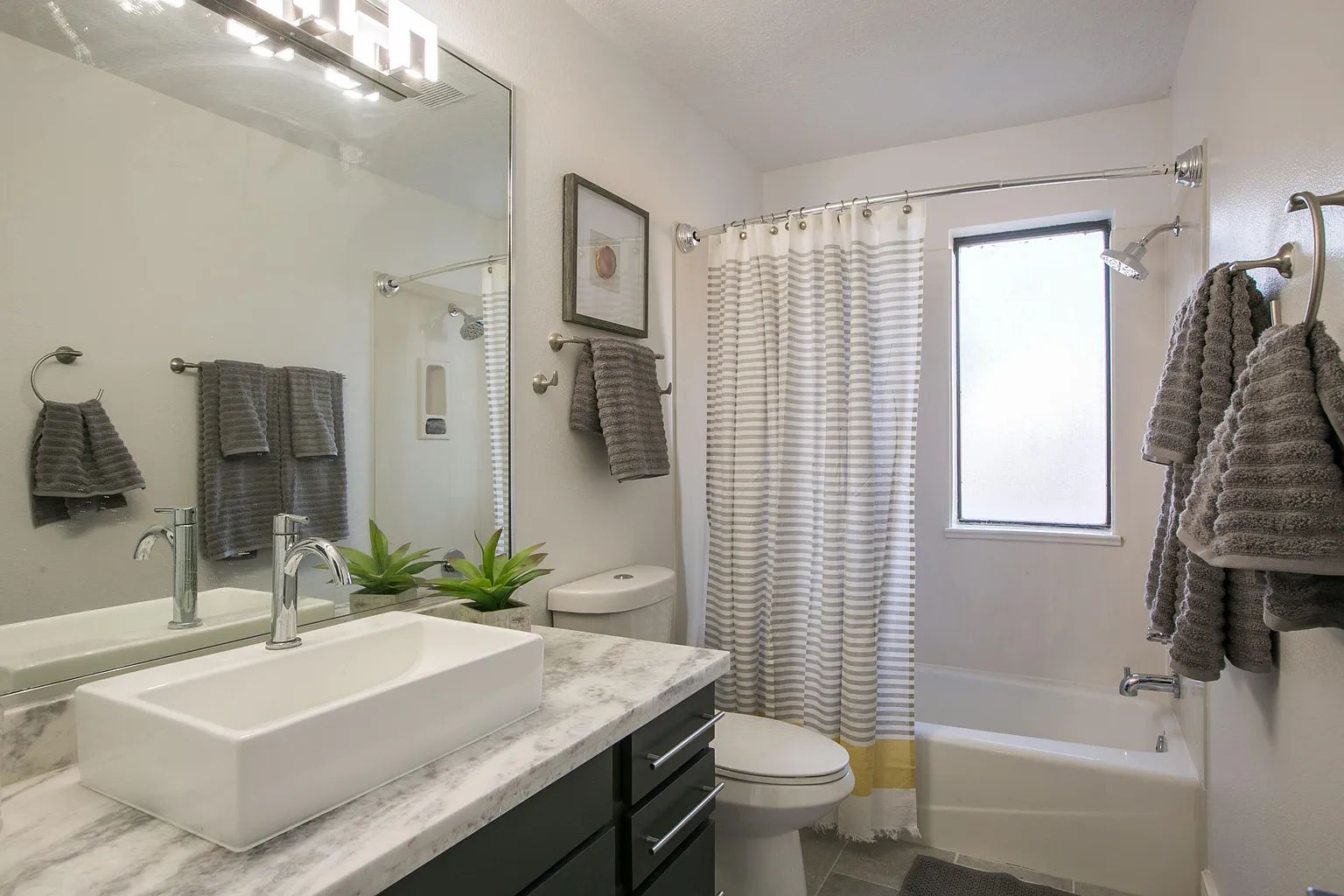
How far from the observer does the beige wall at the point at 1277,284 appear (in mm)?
1047

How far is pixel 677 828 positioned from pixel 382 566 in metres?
0.75

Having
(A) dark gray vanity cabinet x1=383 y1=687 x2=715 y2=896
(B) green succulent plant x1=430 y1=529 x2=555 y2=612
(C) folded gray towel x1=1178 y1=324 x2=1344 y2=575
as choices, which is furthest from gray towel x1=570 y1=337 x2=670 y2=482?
(C) folded gray towel x1=1178 y1=324 x2=1344 y2=575

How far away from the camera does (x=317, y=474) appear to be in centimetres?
136

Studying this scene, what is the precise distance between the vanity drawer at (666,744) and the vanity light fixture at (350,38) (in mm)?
1295

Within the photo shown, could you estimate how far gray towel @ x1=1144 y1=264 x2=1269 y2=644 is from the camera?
129 cm

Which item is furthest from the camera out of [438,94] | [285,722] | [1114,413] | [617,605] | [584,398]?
[1114,413]

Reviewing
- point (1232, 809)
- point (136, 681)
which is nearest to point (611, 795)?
point (136, 681)

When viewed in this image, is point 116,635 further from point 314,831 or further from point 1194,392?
point 1194,392

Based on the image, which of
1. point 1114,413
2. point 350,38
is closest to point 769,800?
point 350,38

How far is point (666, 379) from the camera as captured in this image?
250cm

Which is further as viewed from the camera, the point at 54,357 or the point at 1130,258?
the point at 1130,258

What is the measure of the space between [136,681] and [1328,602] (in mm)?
1478

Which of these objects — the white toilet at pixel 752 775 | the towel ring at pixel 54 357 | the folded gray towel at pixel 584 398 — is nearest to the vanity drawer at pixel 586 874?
Result: the white toilet at pixel 752 775

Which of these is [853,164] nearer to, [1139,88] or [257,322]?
[1139,88]
